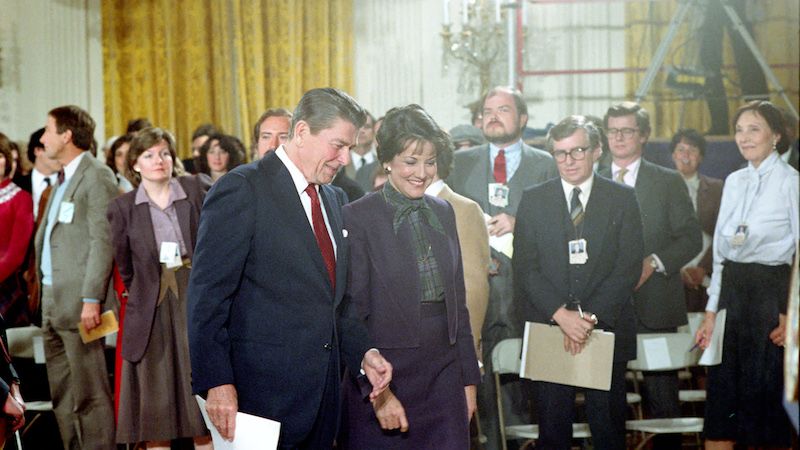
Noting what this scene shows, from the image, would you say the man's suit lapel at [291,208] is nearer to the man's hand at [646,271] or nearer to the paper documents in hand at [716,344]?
the paper documents in hand at [716,344]

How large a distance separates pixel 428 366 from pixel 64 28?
213 inches

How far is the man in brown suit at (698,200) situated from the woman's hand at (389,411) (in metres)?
2.74

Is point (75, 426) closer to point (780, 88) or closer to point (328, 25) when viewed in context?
point (328, 25)

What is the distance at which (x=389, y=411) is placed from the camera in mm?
3406

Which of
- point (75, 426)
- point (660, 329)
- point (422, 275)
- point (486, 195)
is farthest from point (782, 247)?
point (75, 426)

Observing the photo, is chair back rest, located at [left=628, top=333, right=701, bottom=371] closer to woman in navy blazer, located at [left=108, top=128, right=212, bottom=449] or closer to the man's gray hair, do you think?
the man's gray hair

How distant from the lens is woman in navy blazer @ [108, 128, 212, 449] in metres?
4.80

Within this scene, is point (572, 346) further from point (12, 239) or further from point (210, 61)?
point (210, 61)

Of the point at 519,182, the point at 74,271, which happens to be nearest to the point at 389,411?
the point at 519,182

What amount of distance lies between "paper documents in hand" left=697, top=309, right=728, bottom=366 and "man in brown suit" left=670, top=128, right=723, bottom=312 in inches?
43.8

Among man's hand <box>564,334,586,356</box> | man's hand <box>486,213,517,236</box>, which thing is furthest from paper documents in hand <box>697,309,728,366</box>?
man's hand <box>486,213,517,236</box>

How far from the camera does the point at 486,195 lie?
16.8ft

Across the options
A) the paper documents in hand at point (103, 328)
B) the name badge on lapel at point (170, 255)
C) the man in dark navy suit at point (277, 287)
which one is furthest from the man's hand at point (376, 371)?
the paper documents in hand at point (103, 328)

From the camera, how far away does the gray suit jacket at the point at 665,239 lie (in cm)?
508
